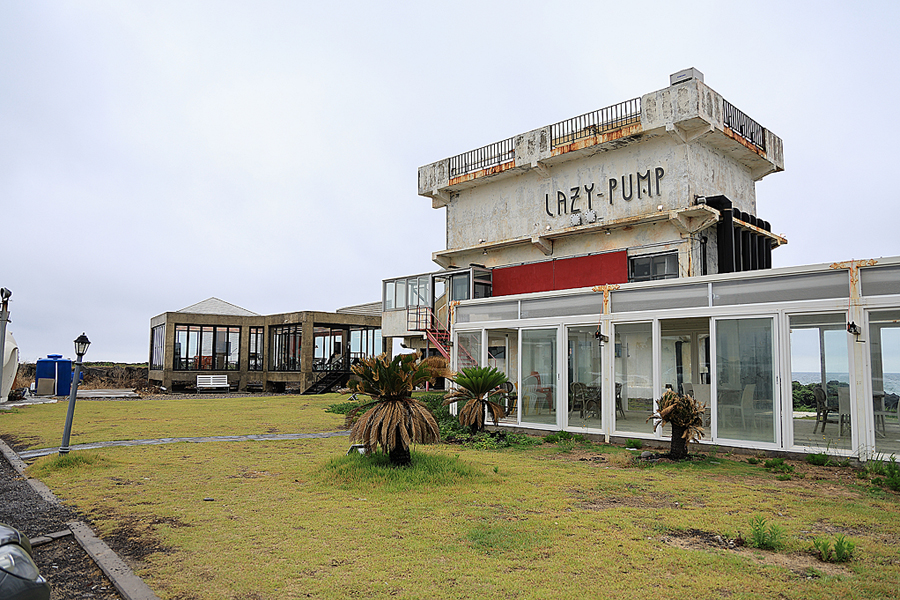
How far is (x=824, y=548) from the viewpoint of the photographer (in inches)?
200

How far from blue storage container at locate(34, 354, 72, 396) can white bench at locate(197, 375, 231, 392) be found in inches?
247

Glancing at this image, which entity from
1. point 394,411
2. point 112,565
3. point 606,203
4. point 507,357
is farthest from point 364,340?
point 112,565

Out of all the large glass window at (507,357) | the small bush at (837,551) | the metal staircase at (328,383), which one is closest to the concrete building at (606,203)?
the large glass window at (507,357)

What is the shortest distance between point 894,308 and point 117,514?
1129cm

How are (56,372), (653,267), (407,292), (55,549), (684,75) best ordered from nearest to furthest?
1. (55,549)
2. (653,267)
3. (684,75)
4. (407,292)
5. (56,372)

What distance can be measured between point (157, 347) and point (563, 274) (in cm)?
2803

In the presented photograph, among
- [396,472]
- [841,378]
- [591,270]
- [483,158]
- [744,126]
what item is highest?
[483,158]

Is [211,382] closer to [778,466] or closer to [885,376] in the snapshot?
[778,466]

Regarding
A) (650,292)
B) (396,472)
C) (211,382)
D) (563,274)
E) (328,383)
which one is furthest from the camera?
(211,382)

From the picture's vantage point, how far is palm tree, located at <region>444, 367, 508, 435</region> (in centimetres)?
1295

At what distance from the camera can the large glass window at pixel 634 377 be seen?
40.4 feet

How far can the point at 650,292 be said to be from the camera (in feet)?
40.7

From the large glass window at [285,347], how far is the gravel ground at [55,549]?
2603 centimetres

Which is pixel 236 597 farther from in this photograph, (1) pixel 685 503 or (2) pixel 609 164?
(2) pixel 609 164
